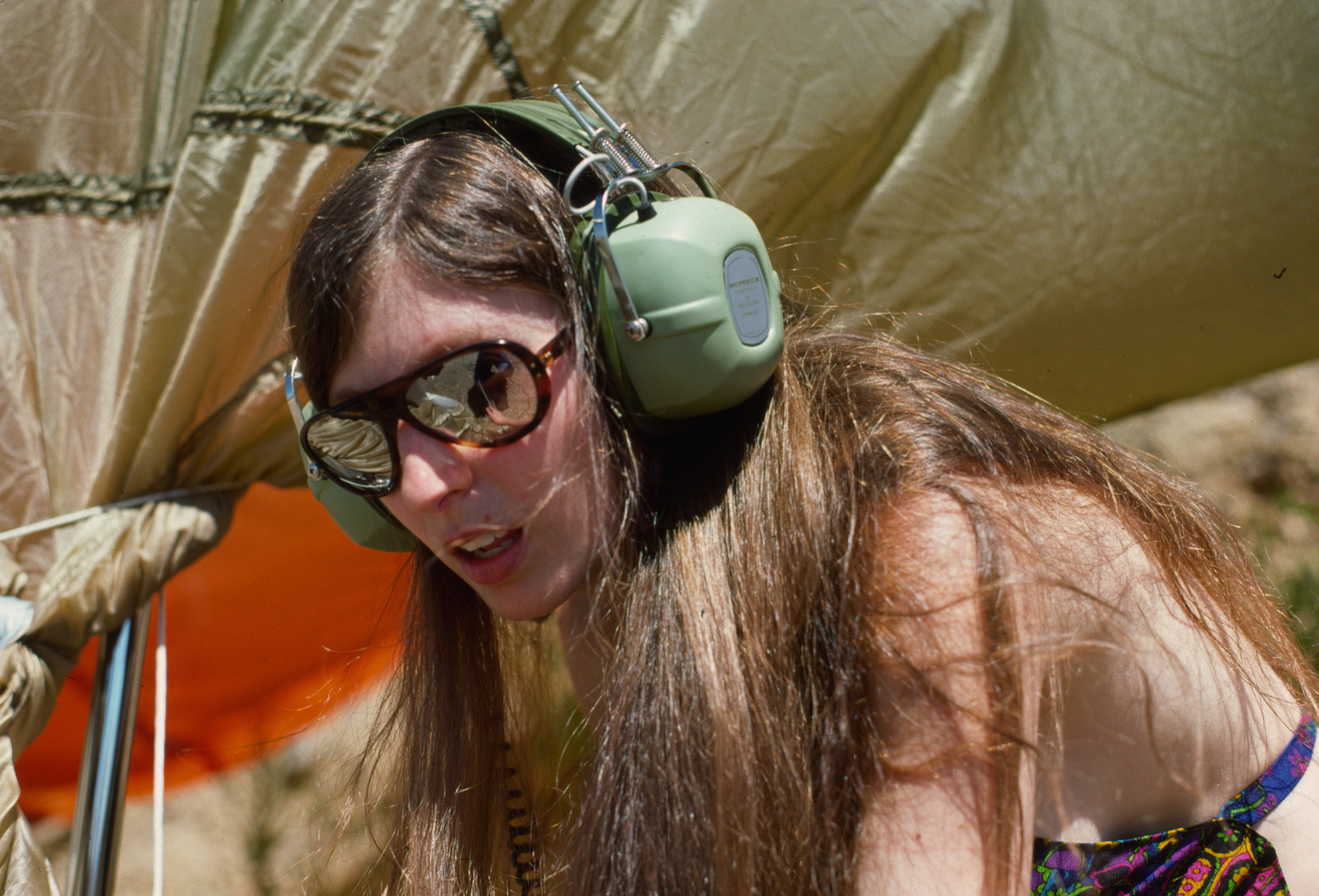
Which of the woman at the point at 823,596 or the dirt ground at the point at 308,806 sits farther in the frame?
the dirt ground at the point at 308,806

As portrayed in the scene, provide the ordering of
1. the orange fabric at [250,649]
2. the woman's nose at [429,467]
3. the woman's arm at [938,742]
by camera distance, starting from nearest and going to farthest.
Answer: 1. the woman's arm at [938,742]
2. the woman's nose at [429,467]
3. the orange fabric at [250,649]

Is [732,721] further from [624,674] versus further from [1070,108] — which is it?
[1070,108]

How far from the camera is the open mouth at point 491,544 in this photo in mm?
1037

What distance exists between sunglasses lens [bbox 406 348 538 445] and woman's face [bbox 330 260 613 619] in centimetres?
2

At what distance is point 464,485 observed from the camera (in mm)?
988

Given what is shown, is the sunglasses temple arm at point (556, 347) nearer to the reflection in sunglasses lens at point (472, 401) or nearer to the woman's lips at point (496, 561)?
the reflection in sunglasses lens at point (472, 401)

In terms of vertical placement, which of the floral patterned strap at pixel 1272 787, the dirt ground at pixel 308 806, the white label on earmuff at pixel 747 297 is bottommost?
the dirt ground at pixel 308 806

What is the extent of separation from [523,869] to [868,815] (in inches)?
24.3

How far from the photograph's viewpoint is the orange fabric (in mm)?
1712

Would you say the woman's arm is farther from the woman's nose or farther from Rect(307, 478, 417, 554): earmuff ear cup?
Rect(307, 478, 417, 554): earmuff ear cup

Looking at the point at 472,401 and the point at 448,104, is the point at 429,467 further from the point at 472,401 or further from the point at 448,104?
the point at 448,104

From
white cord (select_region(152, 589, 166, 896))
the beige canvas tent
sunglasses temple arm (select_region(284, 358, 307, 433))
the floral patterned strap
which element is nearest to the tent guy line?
the beige canvas tent

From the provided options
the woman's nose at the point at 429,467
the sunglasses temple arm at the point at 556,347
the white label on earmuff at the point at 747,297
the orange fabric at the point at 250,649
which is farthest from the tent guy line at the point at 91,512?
the white label on earmuff at the point at 747,297

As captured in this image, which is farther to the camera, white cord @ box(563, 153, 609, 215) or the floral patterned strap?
the floral patterned strap
